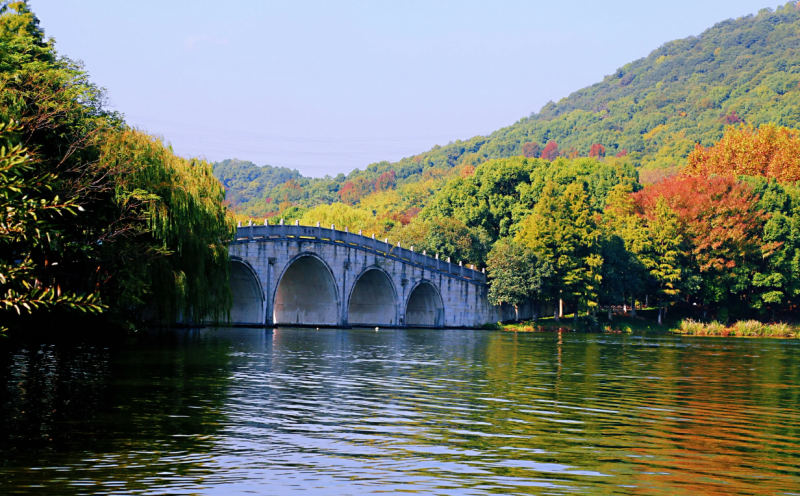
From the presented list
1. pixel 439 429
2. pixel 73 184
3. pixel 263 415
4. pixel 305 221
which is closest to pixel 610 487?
pixel 439 429

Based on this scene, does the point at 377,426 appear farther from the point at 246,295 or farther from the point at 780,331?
the point at 780,331

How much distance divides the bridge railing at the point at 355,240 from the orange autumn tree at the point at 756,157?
37.0 meters

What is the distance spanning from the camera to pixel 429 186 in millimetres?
142750

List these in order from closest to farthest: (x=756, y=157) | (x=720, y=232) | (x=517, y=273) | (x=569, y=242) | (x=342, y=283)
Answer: (x=342, y=283)
(x=517, y=273)
(x=569, y=242)
(x=720, y=232)
(x=756, y=157)

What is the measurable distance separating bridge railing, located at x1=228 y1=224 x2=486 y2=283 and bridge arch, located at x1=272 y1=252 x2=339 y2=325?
2.08 m

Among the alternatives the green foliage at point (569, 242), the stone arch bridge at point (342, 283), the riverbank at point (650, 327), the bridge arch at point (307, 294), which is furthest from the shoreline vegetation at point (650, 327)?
the bridge arch at point (307, 294)

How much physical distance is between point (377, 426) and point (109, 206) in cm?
1560

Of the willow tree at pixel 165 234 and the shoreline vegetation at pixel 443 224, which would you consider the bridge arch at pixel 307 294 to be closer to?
the shoreline vegetation at pixel 443 224

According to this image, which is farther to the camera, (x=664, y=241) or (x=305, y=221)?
(x=305, y=221)

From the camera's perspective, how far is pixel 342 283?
218 feet

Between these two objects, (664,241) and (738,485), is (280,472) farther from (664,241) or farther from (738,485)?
(664,241)

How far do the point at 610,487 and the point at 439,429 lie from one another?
514cm

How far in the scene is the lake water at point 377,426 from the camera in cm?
1220

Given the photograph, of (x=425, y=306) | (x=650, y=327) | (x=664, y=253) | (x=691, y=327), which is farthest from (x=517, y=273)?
(x=691, y=327)
